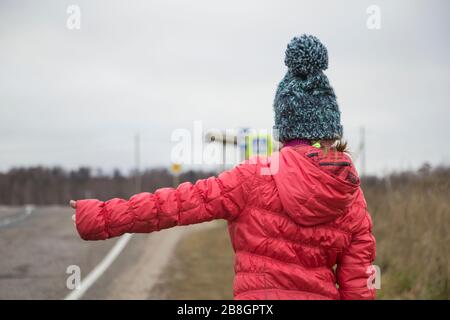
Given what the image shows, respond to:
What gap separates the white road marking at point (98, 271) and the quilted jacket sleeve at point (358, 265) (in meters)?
5.55

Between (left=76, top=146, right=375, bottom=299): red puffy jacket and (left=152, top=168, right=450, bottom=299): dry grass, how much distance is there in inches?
178

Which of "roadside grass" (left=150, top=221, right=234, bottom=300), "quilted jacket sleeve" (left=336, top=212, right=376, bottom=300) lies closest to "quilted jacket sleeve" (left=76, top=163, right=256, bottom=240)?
"quilted jacket sleeve" (left=336, top=212, right=376, bottom=300)

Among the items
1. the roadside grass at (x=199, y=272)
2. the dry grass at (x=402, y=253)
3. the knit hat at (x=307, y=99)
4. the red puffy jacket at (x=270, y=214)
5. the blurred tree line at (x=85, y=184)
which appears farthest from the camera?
the blurred tree line at (x=85, y=184)

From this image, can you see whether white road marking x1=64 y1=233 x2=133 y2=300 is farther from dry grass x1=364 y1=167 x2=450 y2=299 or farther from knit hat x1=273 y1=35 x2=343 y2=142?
knit hat x1=273 y1=35 x2=343 y2=142

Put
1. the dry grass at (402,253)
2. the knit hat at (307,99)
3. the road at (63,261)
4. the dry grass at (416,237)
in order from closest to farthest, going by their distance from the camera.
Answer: the knit hat at (307,99) → the dry grass at (416,237) → the dry grass at (402,253) → the road at (63,261)

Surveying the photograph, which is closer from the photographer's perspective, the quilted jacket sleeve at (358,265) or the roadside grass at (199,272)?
the quilted jacket sleeve at (358,265)

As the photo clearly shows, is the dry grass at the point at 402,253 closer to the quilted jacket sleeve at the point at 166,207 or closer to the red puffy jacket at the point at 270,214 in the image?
the red puffy jacket at the point at 270,214

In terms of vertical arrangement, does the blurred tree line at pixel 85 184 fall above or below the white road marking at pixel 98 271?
below

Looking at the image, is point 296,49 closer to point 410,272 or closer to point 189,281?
point 410,272

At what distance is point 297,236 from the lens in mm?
2766

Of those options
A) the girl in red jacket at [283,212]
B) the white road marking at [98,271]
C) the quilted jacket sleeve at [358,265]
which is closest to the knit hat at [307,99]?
the girl in red jacket at [283,212]

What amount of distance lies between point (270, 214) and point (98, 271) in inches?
320

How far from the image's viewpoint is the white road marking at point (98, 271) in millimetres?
8177

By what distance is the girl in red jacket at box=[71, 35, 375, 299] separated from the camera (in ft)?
8.86
